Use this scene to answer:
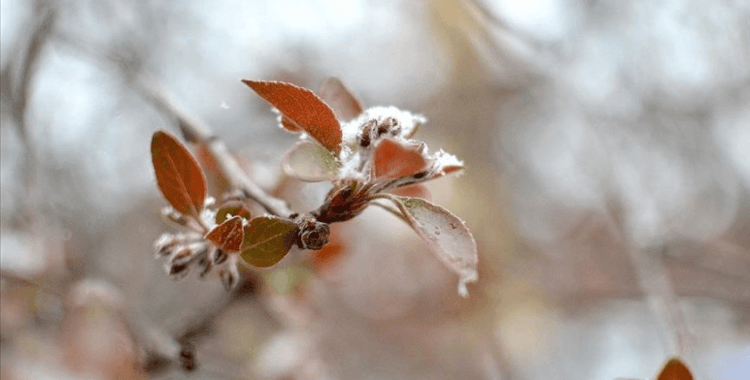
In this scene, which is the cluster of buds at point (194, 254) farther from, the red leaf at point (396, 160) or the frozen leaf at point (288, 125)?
the red leaf at point (396, 160)

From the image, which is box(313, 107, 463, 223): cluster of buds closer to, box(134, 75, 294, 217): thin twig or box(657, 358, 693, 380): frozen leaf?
box(134, 75, 294, 217): thin twig

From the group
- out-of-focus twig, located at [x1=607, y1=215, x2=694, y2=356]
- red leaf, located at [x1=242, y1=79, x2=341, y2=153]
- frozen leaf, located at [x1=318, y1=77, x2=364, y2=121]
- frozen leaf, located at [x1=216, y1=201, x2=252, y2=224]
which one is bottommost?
frozen leaf, located at [x1=216, y1=201, x2=252, y2=224]

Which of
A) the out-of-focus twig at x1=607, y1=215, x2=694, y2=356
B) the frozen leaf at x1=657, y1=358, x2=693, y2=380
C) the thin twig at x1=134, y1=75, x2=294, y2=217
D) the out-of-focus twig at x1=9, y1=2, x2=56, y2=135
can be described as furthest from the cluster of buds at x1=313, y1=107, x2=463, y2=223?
the out-of-focus twig at x1=9, y1=2, x2=56, y2=135

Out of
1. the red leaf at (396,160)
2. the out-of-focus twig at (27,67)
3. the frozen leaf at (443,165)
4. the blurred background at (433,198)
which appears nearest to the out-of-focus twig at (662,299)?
the blurred background at (433,198)

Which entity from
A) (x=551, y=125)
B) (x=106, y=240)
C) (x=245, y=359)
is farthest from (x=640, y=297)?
(x=106, y=240)

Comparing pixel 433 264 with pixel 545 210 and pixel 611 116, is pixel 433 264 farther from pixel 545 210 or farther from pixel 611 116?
pixel 611 116

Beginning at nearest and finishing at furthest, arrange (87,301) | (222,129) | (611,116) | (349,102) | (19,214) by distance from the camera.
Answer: (349,102), (87,301), (19,214), (222,129), (611,116)

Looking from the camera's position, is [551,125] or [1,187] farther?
[551,125]
